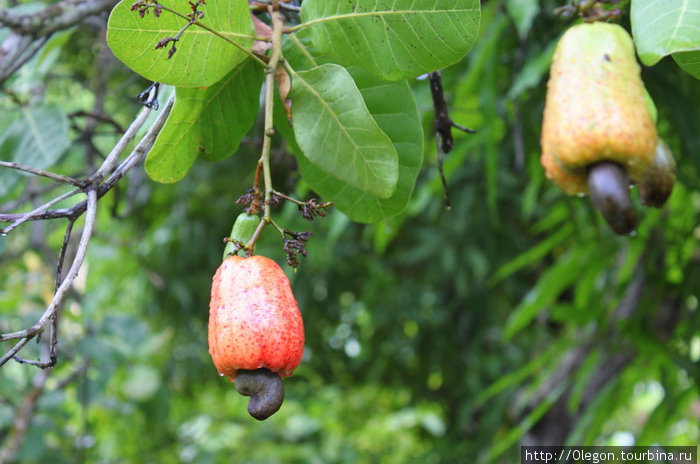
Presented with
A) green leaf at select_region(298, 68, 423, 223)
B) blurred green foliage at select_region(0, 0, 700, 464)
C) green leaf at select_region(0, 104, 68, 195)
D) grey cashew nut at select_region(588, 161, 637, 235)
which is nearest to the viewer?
grey cashew nut at select_region(588, 161, 637, 235)

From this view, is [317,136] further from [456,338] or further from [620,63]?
[456,338]

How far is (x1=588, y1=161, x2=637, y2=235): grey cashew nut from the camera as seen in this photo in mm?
672

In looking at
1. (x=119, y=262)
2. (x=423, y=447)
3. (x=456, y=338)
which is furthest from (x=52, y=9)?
(x=423, y=447)

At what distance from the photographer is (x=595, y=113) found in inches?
26.9

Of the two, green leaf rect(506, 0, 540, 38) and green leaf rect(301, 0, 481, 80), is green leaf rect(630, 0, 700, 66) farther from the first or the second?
green leaf rect(506, 0, 540, 38)

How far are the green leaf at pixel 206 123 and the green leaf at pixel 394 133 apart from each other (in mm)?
140

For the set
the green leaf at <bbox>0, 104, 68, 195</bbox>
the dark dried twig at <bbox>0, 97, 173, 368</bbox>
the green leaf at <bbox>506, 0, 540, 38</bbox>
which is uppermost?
the dark dried twig at <bbox>0, 97, 173, 368</bbox>

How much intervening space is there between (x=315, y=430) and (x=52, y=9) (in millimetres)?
3017

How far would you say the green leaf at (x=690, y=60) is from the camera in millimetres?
756

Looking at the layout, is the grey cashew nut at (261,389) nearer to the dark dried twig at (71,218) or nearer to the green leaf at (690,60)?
the dark dried twig at (71,218)

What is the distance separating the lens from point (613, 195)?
673 mm

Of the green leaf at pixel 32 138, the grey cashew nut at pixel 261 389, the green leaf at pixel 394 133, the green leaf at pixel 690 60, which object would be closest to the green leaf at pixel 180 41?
the green leaf at pixel 394 133

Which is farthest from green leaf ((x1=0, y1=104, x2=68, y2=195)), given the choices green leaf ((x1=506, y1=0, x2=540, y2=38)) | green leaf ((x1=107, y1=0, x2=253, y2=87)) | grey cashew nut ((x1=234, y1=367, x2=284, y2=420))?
green leaf ((x1=506, y1=0, x2=540, y2=38))

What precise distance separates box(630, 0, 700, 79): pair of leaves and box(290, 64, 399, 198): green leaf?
0.27m
